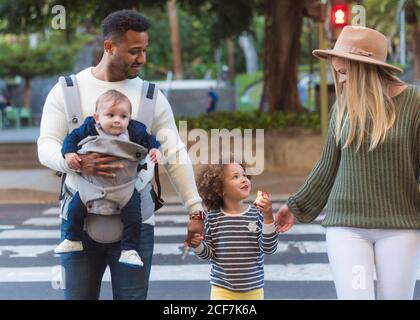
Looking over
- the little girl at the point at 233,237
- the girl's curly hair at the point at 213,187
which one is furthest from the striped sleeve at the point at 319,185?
the girl's curly hair at the point at 213,187

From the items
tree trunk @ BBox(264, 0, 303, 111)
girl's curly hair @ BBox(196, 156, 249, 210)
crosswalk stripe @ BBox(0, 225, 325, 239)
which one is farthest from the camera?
tree trunk @ BBox(264, 0, 303, 111)

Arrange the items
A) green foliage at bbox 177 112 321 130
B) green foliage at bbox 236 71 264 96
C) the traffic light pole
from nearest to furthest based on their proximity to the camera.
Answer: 1. the traffic light pole
2. green foliage at bbox 177 112 321 130
3. green foliage at bbox 236 71 264 96

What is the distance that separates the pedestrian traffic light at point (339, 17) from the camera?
45.0 ft

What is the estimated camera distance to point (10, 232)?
10.3 m

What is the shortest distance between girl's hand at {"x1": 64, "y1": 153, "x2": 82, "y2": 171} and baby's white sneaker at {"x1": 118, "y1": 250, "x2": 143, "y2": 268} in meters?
0.41

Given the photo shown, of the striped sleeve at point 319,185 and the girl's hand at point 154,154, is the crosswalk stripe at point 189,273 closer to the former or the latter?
the striped sleeve at point 319,185

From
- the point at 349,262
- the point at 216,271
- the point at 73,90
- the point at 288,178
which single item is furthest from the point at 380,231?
the point at 288,178

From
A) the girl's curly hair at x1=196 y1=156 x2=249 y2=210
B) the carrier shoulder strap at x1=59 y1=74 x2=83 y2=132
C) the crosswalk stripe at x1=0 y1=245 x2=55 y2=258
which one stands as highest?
the carrier shoulder strap at x1=59 y1=74 x2=83 y2=132

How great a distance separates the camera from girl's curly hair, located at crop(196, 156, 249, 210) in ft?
13.1

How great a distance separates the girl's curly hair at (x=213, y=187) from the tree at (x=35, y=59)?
116 feet

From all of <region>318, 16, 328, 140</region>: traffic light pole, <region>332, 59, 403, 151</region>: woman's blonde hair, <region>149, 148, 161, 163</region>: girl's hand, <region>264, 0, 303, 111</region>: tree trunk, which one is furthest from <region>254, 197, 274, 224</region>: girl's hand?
<region>264, 0, 303, 111</region>: tree trunk

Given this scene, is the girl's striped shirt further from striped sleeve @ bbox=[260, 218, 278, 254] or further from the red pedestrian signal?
the red pedestrian signal

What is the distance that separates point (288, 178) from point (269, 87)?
4.32m

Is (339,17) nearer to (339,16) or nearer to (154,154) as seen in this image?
(339,16)
